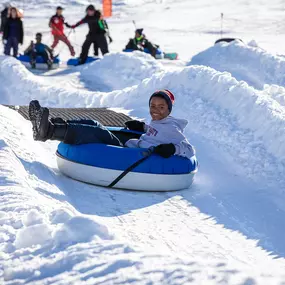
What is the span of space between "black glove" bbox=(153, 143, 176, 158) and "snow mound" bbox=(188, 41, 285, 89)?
5779 mm

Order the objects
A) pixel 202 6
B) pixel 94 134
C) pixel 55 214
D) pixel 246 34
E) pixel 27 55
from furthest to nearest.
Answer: pixel 202 6, pixel 246 34, pixel 27 55, pixel 94 134, pixel 55 214

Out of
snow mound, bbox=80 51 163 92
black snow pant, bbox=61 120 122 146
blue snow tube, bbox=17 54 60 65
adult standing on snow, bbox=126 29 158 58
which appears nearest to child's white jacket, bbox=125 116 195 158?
black snow pant, bbox=61 120 122 146

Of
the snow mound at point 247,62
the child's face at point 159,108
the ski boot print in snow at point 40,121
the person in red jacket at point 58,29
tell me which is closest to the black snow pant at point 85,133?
the ski boot print in snow at point 40,121

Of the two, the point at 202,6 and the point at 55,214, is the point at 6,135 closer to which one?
the point at 55,214

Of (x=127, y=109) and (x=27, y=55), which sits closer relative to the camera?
(x=127, y=109)

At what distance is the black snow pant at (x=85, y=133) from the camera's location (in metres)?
5.23

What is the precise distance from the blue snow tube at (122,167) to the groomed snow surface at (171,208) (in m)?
0.09

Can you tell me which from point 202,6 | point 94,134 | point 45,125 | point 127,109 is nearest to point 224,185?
point 94,134

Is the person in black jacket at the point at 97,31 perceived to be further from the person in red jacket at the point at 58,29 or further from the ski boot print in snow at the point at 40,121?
the ski boot print in snow at the point at 40,121

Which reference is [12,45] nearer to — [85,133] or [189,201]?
[85,133]

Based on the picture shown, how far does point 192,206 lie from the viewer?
5004 millimetres

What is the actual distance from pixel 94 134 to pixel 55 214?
1798mm

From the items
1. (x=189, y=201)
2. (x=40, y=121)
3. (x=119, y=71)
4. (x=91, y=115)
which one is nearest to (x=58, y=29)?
(x=119, y=71)

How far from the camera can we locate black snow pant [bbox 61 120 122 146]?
5.23 metres
